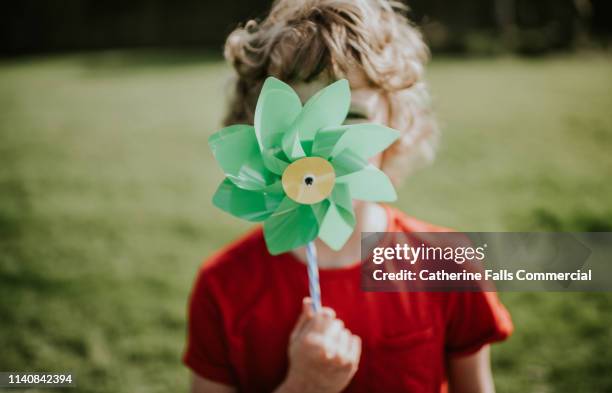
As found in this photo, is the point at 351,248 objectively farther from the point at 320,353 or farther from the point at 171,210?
the point at 171,210

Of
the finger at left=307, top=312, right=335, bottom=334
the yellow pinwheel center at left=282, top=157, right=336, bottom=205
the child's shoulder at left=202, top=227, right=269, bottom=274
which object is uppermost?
the yellow pinwheel center at left=282, top=157, right=336, bottom=205

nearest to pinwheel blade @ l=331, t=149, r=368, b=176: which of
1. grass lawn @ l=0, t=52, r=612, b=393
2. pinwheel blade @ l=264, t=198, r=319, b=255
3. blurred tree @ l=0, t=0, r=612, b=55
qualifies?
pinwheel blade @ l=264, t=198, r=319, b=255

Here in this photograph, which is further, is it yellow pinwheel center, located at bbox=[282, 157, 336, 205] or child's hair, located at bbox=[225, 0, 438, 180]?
child's hair, located at bbox=[225, 0, 438, 180]

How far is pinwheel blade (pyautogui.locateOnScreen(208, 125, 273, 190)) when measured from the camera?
91cm

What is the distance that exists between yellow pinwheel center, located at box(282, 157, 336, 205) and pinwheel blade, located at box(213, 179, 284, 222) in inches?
1.8

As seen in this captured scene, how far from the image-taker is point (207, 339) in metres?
1.15

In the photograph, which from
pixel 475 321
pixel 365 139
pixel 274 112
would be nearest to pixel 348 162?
pixel 365 139

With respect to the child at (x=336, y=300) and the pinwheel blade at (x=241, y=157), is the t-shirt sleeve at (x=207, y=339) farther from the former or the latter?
the pinwheel blade at (x=241, y=157)

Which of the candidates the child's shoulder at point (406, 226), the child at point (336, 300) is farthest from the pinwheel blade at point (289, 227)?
the child's shoulder at point (406, 226)

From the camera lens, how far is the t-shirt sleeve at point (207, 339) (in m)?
1.15

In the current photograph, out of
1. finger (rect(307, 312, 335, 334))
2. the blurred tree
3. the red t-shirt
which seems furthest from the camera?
the blurred tree

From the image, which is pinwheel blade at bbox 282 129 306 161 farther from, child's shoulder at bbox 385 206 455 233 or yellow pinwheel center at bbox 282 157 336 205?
child's shoulder at bbox 385 206 455 233

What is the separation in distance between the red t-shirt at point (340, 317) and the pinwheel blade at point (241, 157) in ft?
0.98

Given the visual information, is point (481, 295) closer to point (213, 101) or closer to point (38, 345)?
point (38, 345)
